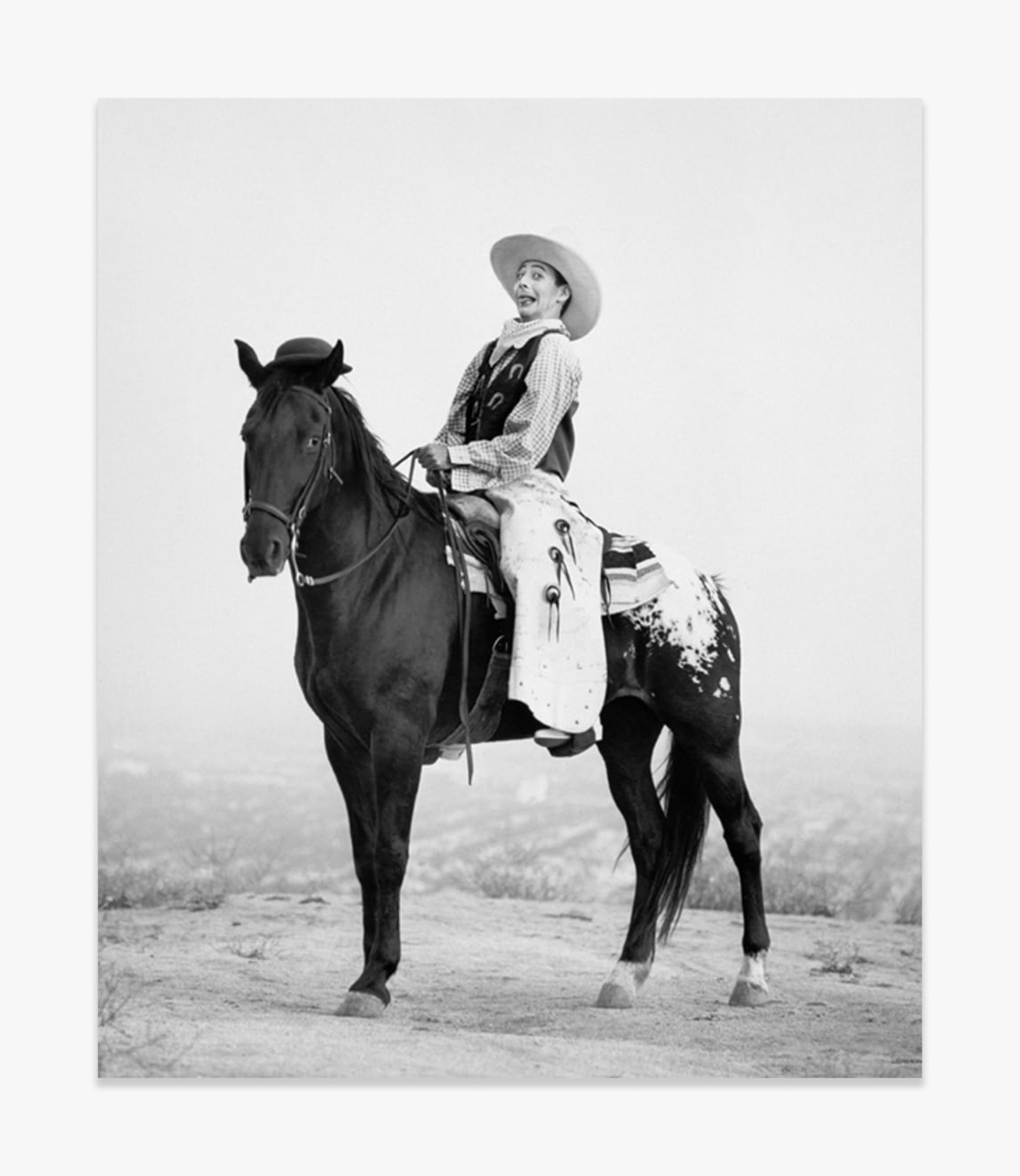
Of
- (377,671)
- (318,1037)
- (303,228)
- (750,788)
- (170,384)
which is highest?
(303,228)

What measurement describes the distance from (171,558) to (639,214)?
1842mm

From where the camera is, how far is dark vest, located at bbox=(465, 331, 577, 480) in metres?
5.35

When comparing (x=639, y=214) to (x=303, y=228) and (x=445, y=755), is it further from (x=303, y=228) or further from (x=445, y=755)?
(x=445, y=755)

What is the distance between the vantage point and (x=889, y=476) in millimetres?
5941

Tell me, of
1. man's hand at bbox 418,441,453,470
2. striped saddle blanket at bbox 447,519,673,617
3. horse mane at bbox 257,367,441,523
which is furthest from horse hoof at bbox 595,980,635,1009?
man's hand at bbox 418,441,453,470

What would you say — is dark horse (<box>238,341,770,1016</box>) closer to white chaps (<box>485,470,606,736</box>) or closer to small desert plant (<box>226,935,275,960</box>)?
white chaps (<box>485,470,606,736</box>)

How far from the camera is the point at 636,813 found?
216 inches

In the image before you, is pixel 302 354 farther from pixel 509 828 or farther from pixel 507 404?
pixel 509 828

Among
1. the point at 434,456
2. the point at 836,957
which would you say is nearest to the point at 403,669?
the point at 434,456

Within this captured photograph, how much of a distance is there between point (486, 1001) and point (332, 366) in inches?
75.0

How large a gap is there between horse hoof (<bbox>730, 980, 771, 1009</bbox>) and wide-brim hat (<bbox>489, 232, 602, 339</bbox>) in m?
1.96

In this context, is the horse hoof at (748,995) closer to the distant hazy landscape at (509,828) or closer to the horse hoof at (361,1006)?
the distant hazy landscape at (509,828)

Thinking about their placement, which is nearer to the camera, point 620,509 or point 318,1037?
point 318,1037

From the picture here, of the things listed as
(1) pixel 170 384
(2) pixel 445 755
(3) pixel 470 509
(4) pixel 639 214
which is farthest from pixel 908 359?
(1) pixel 170 384
